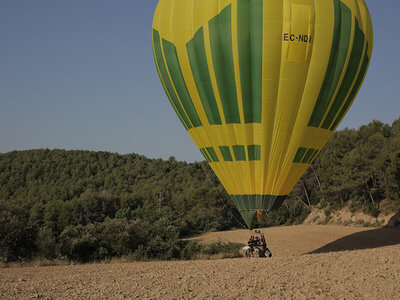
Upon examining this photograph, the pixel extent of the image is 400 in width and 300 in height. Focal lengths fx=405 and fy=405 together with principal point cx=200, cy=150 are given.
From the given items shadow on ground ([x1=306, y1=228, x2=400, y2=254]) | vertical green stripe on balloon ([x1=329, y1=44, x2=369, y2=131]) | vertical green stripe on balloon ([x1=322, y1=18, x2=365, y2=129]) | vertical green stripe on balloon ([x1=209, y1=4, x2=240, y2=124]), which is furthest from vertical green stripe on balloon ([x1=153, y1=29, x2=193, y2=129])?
shadow on ground ([x1=306, y1=228, x2=400, y2=254])

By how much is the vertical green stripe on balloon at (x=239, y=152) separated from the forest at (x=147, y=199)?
20.7 feet

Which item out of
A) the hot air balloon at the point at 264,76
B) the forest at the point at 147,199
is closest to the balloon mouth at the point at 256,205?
the hot air balloon at the point at 264,76

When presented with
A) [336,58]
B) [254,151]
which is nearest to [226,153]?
[254,151]

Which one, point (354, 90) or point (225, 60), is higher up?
point (225, 60)

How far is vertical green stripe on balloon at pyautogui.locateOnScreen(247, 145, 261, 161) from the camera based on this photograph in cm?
1302

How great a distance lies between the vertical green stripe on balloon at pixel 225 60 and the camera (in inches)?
495

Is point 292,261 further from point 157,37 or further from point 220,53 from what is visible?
point 157,37

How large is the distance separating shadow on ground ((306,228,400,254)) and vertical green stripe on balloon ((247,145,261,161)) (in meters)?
8.09

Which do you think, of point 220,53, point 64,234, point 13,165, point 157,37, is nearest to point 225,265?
point 220,53

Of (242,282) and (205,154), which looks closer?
(242,282)

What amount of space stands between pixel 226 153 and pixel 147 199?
118 feet

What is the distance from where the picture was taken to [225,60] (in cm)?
1273

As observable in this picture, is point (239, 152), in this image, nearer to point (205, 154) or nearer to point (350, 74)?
point (205, 154)

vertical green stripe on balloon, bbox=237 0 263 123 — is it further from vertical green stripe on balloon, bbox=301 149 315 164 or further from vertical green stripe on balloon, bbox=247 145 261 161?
vertical green stripe on balloon, bbox=301 149 315 164
